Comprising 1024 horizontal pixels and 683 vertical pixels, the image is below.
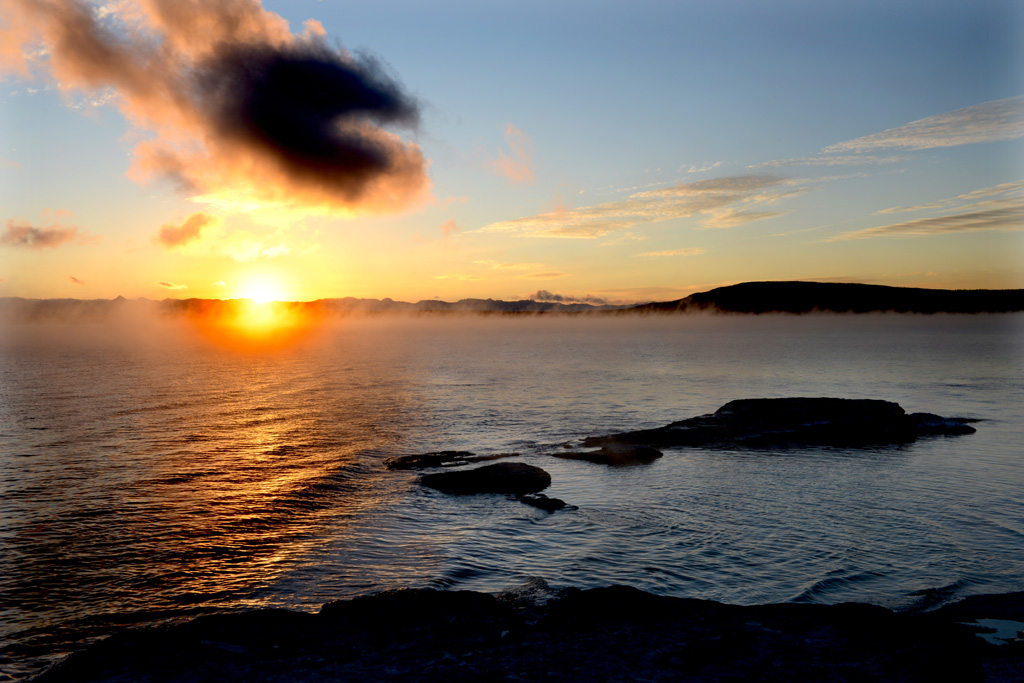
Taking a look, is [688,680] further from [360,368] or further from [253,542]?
[360,368]

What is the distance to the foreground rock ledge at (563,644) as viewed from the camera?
1205 centimetres

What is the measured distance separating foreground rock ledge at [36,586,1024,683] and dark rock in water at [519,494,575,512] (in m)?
9.68

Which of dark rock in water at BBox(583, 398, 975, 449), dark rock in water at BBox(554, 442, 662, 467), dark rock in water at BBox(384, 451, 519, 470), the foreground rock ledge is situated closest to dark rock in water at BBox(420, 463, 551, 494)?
dark rock in water at BBox(384, 451, 519, 470)

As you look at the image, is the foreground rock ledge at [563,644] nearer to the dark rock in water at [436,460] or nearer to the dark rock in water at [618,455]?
the dark rock in water at [436,460]

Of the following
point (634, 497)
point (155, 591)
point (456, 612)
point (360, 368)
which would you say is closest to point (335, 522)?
point (155, 591)

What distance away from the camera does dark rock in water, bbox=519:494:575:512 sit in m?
25.3

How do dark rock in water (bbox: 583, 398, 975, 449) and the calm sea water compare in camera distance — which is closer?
the calm sea water

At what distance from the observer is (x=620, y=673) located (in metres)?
12.1

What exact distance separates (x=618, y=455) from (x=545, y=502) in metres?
10.5

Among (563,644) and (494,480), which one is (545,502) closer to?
(494,480)

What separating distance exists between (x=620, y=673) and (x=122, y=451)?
37795mm

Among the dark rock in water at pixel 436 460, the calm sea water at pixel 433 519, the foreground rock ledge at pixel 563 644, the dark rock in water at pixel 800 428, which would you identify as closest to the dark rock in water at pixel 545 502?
the calm sea water at pixel 433 519

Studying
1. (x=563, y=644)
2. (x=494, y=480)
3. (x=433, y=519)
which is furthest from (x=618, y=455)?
(x=563, y=644)

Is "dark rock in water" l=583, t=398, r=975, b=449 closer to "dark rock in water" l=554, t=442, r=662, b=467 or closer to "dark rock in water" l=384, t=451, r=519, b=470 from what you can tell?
"dark rock in water" l=554, t=442, r=662, b=467
